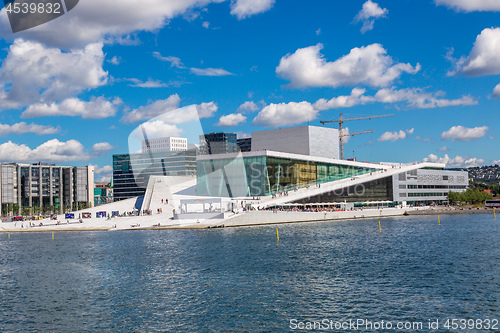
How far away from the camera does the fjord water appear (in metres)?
23.2

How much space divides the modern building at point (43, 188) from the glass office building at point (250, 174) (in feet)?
275

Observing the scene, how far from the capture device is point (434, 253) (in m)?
41.5

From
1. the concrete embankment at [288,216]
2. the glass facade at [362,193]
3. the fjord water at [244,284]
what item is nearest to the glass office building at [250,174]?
the glass facade at [362,193]

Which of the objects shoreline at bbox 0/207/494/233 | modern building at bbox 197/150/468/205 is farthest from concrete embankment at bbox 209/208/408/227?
modern building at bbox 197/150/468/205

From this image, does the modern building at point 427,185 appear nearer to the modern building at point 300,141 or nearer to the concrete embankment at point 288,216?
the modern building at point 300,141

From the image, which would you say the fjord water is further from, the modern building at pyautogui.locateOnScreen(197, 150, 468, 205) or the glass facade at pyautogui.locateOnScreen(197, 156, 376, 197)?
the modern building at pyautogui.locateOnScreen(197, 150, 468, 205)

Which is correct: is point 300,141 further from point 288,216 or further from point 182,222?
point 182,222

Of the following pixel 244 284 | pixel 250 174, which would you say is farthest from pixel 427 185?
pixel 244 284

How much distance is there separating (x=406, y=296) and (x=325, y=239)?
28042 millimetres

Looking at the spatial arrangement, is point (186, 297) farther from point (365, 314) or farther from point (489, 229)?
point (489, 229)

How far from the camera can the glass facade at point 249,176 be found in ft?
Answer: 308

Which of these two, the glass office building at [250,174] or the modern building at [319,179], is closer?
the glass office building at [250,174]

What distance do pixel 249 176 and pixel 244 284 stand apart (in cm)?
6384

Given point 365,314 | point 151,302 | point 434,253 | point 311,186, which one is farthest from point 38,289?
point 311,186
